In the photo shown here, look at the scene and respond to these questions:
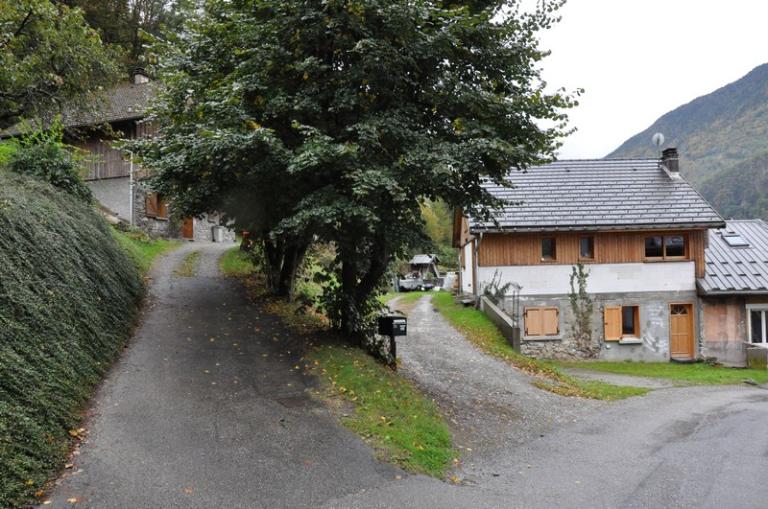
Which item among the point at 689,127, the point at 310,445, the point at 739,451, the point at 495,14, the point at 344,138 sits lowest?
the point at 739,451

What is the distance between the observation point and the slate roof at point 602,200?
19484mm

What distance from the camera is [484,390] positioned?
39.7ft

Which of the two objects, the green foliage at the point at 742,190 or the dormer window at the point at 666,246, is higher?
the green foliage at the point at 742,190

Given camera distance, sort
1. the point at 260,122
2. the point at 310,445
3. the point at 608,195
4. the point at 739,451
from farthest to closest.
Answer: the point at 608,195, the point at 260,122, the point at 739,451, the point at 310,445

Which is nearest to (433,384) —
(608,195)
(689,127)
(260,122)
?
(260,122)

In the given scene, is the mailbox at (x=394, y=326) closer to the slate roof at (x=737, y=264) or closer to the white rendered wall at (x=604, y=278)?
the white rendered wall at (x=604, y=278)

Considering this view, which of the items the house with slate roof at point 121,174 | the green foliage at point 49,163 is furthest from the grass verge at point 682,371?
the house with slate roof at point 121,174

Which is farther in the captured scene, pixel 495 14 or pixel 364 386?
pixel 495 14

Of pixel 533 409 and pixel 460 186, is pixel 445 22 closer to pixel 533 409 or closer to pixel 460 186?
pixel 460 186

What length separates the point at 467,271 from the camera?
25.6 metres

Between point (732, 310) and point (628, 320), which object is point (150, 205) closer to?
point (628, 320)

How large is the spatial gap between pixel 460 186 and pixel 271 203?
11.6 ft

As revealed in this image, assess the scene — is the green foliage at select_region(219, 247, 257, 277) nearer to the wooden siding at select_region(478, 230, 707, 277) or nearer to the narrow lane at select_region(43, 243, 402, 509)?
the narrow lane at select_region(43, 243, 402, 509)

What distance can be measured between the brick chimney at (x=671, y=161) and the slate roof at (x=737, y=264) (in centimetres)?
349
